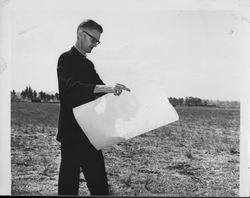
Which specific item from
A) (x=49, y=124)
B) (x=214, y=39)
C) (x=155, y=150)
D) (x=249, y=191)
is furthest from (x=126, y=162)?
(x=214, y=39)

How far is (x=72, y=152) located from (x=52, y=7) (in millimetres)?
1249

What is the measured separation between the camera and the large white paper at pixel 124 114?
3303 mm

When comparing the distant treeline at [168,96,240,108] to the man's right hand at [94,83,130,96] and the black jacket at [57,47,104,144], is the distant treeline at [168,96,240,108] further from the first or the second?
the black jacket at [57,47,104,144]

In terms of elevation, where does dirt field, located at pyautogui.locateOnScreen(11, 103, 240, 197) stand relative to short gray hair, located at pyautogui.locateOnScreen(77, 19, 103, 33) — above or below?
below

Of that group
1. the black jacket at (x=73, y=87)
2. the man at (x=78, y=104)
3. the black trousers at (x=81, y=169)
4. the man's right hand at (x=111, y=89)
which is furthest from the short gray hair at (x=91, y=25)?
the black trousers at (x=81, y=169)

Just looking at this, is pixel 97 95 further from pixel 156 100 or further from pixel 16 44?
pixel 16 44

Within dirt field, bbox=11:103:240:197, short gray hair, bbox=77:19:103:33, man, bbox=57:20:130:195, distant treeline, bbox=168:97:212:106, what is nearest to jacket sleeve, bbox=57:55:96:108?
man, bbox=57:20:130:195

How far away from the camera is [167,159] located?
3.40m

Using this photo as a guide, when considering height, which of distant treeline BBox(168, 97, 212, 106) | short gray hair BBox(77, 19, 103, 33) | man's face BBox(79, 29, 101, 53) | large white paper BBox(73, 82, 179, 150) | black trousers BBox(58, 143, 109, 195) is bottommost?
black trousers BBox(58, 143, 109, 195)

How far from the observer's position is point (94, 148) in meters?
3.34

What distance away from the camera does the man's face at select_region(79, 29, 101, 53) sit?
340 cm

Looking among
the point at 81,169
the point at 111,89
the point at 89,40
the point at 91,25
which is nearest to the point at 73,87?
the point at 111,89

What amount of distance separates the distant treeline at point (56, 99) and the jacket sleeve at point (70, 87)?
9cm

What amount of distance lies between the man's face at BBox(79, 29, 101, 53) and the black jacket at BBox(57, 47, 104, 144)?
0.08 m
